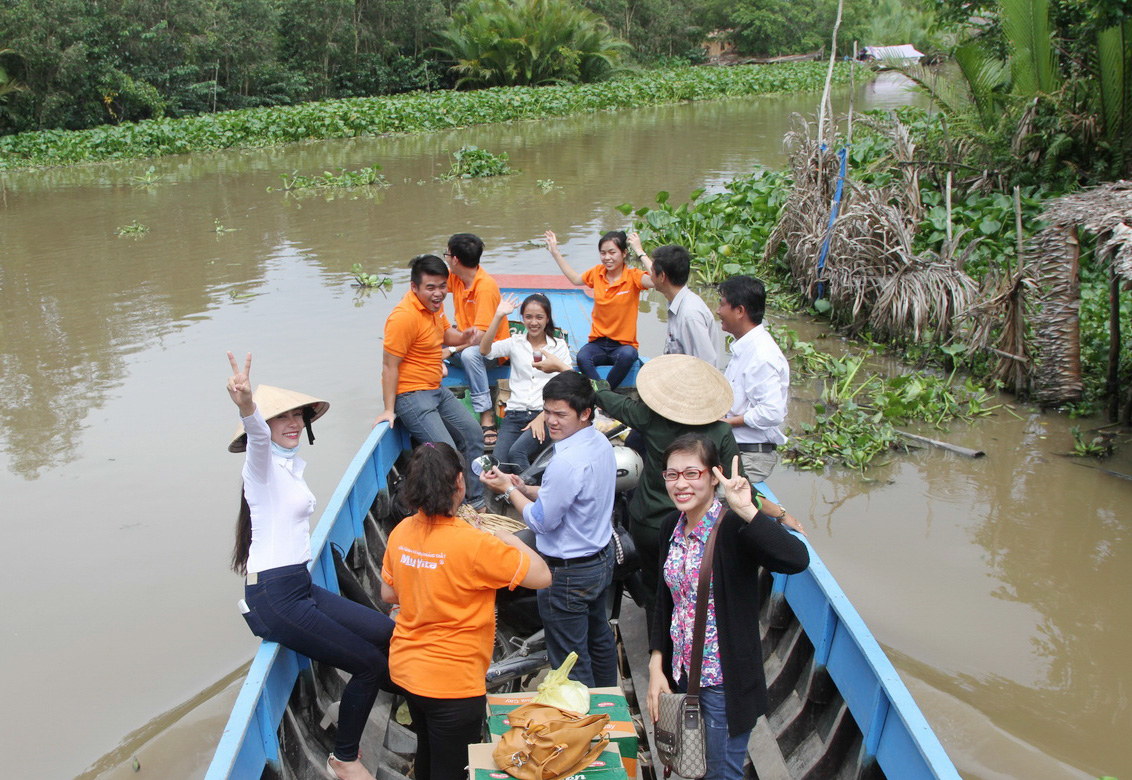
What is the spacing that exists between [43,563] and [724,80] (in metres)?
34.3

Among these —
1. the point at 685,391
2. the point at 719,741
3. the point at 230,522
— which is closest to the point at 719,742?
the point at 719,741

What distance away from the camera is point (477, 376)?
19.4 feet

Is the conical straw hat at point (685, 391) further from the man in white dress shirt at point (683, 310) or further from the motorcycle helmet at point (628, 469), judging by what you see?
the man in white dress shirt at point (683, 310)

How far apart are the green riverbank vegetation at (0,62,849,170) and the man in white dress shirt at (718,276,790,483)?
72.1 feet

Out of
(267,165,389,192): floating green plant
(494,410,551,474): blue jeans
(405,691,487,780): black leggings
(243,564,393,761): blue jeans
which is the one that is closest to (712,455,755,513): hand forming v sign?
(405,691,487,780): black leggings

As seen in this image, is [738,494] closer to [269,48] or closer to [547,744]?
[547,744]

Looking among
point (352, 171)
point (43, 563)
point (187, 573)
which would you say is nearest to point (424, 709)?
point (187, 573)

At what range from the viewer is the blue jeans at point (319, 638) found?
3111 millimetres

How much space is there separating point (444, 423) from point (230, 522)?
2090 millimetres

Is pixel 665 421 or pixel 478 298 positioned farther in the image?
pixel 478 298

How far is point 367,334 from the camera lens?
1012 centimetres

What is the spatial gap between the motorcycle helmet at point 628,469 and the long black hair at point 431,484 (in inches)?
72.8

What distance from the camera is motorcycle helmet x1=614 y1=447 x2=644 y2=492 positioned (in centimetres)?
451

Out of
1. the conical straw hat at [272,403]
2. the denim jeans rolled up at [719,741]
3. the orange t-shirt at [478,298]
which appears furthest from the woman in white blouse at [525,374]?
the denim jeans rolled up at [719,741]
